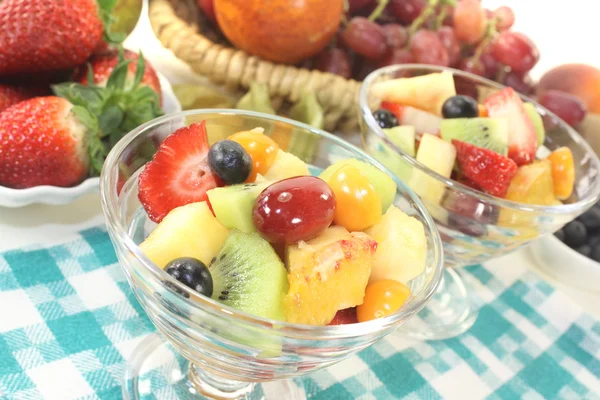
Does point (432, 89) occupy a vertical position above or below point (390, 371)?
above

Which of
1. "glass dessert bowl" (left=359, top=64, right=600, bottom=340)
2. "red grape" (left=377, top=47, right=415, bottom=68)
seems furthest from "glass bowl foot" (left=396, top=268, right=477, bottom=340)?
"red grape" (left=377, top=47, right=415, bottom=68)

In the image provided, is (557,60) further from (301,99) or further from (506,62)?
(301,99)

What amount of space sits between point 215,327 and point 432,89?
0.70 m

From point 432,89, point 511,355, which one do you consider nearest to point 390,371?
point 511,355

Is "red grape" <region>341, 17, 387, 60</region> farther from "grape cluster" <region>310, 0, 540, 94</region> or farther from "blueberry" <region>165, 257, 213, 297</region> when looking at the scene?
"blueberry" <region>165, 257, 213, 297</region>

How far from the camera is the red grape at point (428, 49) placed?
51.9 inches

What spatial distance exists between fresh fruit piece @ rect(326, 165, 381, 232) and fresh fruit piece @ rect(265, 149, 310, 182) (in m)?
0.08

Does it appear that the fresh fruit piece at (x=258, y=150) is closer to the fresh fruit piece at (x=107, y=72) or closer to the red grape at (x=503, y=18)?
the fresh fruit piece at (x=107, y=72)

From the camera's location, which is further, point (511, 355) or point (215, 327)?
point (511, 355)

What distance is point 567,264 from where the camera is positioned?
3.82 feet

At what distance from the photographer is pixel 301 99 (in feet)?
4.13

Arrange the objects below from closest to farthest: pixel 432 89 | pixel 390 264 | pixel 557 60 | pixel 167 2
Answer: pixel 390 264, pixel 432 89, pixel 167 2, pixel 557 60

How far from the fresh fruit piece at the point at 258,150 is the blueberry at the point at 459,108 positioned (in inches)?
15.5

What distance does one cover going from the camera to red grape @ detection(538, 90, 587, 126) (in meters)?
1.37
